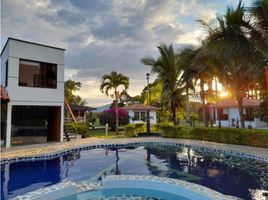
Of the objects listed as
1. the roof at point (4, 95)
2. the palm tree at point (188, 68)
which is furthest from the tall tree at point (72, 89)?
the roof at point (4, 95)

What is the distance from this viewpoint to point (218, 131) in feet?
49.2

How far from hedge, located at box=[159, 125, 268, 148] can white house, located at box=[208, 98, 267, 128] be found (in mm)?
9680

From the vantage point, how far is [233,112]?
2842cm

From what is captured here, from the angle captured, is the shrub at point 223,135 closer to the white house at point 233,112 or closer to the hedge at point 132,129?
the hedge at point 132,129

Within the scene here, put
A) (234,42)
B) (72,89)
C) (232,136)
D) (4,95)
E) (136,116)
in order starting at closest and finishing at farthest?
(4,95), (234,42), (232,136), (136,116), (72,89)

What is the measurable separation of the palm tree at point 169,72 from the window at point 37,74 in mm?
8219

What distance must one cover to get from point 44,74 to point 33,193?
395 inches

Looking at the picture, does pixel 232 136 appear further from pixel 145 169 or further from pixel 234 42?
pixel 145 169

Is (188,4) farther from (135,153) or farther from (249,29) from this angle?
(135,153)

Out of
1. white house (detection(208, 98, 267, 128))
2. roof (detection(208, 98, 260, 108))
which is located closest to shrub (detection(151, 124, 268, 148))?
white house (detection(208, 98, 267, 128))

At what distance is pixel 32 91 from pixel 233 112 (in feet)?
73.5

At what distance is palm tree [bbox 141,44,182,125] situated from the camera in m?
19.1

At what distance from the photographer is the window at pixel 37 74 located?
1438 cm

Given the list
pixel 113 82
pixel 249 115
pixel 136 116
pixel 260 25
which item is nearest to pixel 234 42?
pixel 260 25
